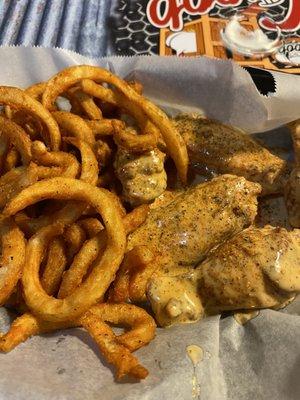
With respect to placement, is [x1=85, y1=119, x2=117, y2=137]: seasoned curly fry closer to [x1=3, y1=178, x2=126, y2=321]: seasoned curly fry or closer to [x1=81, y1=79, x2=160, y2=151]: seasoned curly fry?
[x1=81, y1=79, x2=160, y2=151]: seasoned curly fry

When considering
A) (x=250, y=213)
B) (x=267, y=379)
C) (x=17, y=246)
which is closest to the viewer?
(x=267, y=379)

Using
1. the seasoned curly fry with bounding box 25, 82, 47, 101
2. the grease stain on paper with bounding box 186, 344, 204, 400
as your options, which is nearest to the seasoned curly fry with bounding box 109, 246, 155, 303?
the grease stain on paper with bounding box 186, 344, 204, 400

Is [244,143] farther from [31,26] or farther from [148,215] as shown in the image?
[31,26]

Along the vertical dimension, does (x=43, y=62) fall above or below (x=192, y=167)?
above

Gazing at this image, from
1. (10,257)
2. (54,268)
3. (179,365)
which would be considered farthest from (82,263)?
(179,365)

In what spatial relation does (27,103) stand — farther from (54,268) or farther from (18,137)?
(54,268)

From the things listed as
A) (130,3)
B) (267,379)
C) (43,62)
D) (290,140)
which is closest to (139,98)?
(43,62)

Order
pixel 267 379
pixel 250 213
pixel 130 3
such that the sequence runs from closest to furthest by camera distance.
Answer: pixel 267 379 → pixel 250 213 → pixel 130 3
